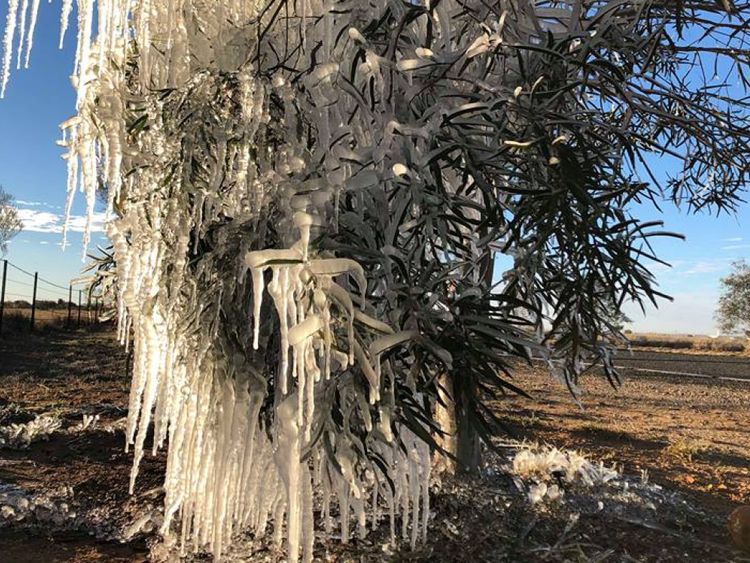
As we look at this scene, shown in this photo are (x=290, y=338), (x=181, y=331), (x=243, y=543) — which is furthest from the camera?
(x=243, y=543)

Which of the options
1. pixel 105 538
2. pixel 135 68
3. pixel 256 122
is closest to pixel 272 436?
pixel 256 122

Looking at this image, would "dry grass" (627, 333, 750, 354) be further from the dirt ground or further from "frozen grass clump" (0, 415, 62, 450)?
"frozen grass clump" (0, 415, 62, 450)

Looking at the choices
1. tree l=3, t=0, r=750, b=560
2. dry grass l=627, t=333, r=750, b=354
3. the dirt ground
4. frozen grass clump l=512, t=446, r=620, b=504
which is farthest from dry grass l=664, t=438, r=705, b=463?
dry grass l=627, t=333, r=750, b=354

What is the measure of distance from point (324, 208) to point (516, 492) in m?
3.05

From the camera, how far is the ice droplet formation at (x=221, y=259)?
178 centimetres

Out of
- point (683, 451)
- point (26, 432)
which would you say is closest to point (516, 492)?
point (683, 451)

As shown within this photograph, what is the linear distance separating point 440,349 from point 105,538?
3.07 m

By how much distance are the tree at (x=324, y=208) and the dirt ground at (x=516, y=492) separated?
125 centimetres

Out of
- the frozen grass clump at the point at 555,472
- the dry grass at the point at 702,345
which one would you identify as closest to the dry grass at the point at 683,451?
the frozen grass clump at the point at 555,472

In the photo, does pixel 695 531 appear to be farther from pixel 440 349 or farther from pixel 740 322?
pixel 740 322

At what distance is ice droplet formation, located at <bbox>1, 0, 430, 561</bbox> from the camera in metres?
1.78

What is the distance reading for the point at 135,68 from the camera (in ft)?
A: 8.33

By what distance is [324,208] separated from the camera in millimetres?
1801

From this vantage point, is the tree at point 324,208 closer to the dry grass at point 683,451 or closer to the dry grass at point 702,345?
the dry grass at point 683,451
